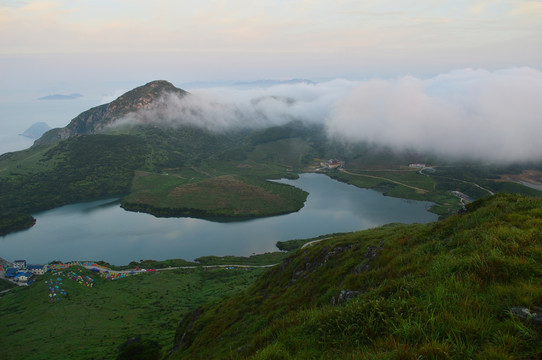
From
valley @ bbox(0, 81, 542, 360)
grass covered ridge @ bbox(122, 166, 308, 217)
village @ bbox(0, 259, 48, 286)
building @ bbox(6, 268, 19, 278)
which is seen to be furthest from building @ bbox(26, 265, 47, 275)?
grass covered ridge @ bbox(122, 166, 308, 217)

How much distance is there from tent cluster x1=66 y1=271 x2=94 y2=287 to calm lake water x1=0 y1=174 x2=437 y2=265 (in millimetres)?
19585

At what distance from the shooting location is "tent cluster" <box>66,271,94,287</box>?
2525 inches

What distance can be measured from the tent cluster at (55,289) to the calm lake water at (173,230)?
81.2 feet

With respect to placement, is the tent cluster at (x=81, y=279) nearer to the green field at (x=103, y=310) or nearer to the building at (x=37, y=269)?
the green field at (x=103, y=310)

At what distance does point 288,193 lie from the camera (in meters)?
146

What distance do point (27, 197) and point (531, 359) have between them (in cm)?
18241

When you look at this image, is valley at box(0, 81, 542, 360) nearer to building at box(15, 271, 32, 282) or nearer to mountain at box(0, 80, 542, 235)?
mountain at box(0, 80, 542, 235)

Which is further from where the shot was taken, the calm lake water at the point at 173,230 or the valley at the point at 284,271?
the calm lake water at the point at 173,230

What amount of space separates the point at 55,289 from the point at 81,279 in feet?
19.0

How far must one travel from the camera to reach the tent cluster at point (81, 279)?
2525 inches

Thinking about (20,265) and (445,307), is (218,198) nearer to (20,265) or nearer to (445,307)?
(20,265)

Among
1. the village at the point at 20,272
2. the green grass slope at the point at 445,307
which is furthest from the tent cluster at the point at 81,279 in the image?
the green grass slope at the point at 445,307

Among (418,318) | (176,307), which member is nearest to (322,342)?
(418,318)

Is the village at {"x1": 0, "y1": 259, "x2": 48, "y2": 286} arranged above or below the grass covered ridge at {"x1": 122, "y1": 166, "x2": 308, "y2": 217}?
below
